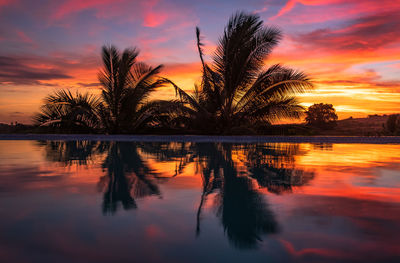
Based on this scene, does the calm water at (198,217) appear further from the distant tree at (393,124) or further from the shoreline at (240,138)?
the distant tree at (393,124)

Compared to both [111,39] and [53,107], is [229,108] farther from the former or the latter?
[53,107]

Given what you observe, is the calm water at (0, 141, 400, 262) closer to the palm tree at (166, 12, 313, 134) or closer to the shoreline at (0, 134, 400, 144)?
the shoreline at (0, 134, 400, 144)

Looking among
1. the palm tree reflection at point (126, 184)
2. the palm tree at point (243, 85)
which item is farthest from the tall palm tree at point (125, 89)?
the palm tree reflection at point (126, 184)

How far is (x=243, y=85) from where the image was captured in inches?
529

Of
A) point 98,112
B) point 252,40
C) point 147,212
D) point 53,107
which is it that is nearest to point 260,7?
point 252,40

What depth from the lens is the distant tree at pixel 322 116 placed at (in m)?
20.0

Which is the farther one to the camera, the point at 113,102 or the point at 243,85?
the point at 113,102

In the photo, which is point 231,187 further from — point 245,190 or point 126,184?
point 126,184

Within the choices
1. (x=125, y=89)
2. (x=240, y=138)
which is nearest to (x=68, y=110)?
(x=125, y=89)

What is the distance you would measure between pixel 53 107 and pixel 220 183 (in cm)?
1123

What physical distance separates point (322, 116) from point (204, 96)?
9778 millimetres

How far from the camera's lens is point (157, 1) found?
10.7m

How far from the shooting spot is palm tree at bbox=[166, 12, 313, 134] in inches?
508

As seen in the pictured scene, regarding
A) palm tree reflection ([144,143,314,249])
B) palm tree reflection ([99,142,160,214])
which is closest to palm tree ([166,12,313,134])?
palm tree reflection ([144,143,314,249])
